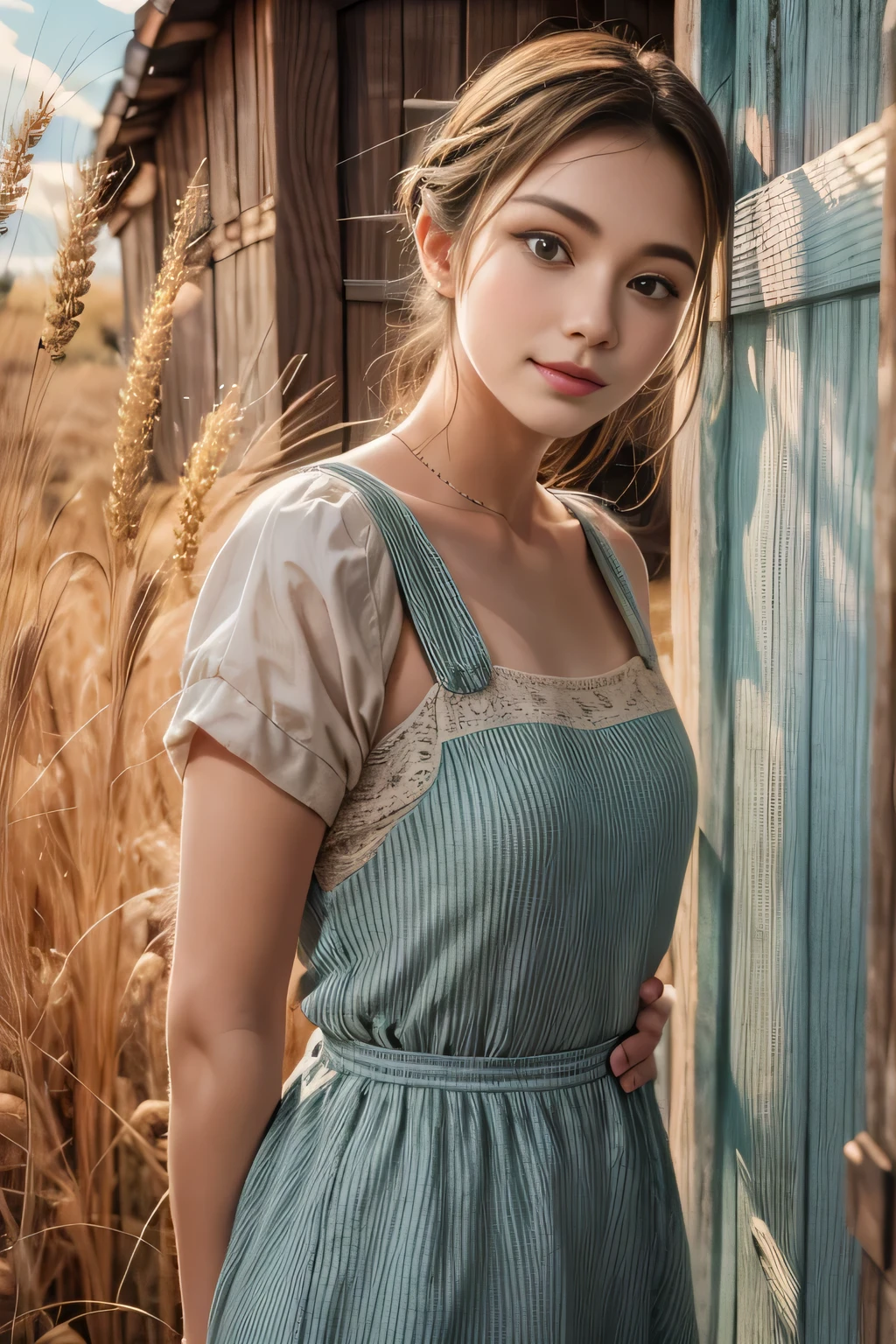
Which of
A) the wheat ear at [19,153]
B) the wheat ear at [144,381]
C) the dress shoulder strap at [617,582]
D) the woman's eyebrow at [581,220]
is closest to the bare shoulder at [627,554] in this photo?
the dress shoulder strap at [617,582]

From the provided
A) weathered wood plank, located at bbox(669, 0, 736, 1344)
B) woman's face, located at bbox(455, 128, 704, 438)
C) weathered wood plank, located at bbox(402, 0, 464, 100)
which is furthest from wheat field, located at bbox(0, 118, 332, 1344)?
woman's face, located at bbox(455, 128, 704, 438)

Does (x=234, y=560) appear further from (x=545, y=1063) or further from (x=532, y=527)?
(x=545, y=1063)

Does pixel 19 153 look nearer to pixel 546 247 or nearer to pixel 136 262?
pixel 136 262

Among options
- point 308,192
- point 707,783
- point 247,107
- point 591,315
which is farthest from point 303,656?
point 247,107

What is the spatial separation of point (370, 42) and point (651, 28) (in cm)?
42

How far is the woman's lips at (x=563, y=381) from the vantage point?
0.91 m

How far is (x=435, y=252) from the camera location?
1009 millimetres

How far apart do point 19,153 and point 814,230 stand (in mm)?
1151

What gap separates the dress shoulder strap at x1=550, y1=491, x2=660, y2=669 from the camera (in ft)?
3.61

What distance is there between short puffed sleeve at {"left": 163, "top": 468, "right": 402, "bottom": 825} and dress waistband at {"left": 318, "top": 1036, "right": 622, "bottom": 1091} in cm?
21

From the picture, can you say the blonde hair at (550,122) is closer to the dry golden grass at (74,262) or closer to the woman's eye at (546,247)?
the woman's eye at (546,247)

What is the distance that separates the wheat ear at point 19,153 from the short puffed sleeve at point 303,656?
3.43ft

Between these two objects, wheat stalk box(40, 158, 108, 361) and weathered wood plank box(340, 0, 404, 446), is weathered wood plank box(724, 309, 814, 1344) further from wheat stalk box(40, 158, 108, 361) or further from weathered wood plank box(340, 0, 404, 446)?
wheat stalk box(40, 158, 108, 361)

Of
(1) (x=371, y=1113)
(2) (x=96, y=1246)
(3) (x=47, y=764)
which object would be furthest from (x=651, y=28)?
(2) (x=96, y=1246)
